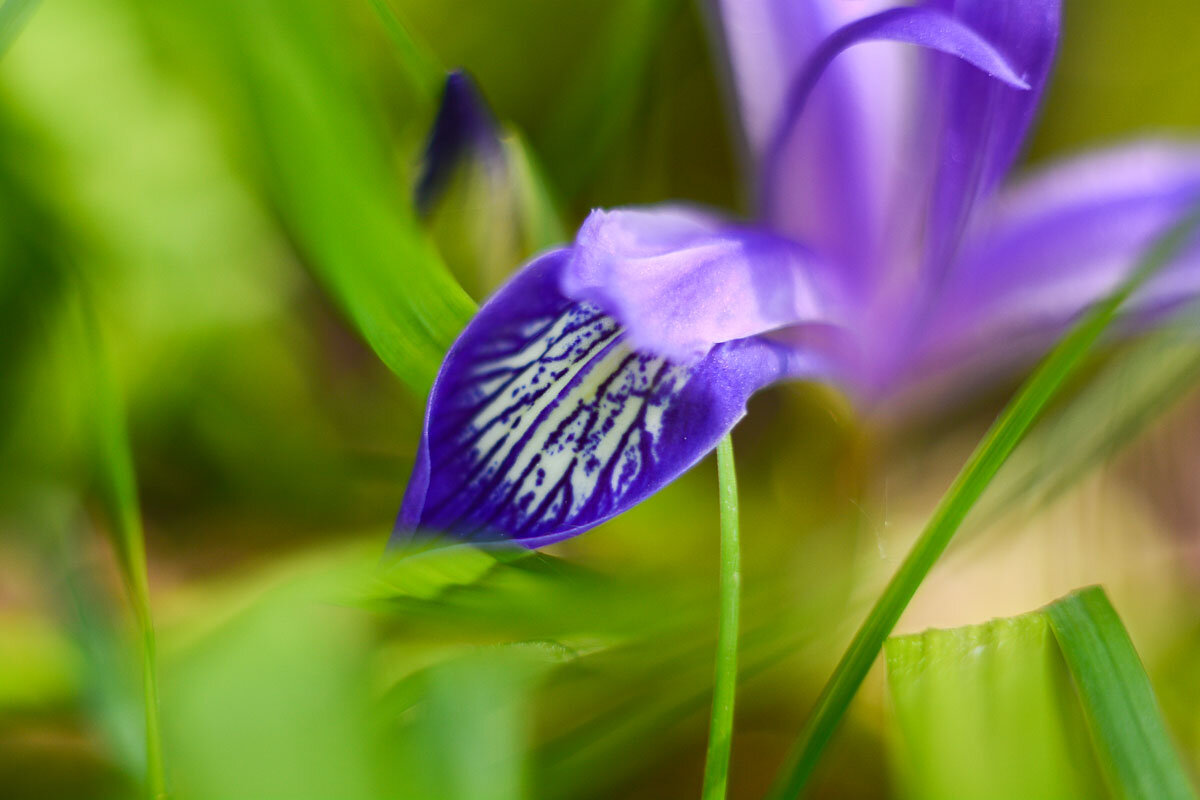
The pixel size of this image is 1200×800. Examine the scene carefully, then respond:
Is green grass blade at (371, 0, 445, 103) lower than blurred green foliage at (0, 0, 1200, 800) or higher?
higher

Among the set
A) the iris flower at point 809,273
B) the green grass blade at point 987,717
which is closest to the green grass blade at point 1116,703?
the green grass blade at point 987,717

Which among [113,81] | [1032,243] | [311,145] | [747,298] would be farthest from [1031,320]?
[113,81]

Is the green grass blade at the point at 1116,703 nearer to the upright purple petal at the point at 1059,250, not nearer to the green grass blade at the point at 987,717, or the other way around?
the green grass blade at the point at 987,717

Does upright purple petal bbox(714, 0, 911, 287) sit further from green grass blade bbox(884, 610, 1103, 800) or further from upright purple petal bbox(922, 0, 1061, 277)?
green grass blade bbox(884, 610, 1103, 800)

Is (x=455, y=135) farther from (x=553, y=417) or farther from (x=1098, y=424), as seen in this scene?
(x=1098, y=424)

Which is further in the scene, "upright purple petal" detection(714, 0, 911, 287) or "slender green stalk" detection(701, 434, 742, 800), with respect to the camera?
"upright purple petal" detection(714, 0, 911, 287)

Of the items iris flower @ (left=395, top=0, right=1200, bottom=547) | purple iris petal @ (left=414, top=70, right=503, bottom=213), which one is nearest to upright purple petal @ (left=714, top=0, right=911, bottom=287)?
iris flower @ (left=395, top=0, right=1200, bottom=547)

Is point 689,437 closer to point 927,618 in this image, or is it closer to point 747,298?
point 747,298

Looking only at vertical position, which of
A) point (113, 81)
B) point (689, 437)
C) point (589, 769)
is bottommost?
point (589, 769)
